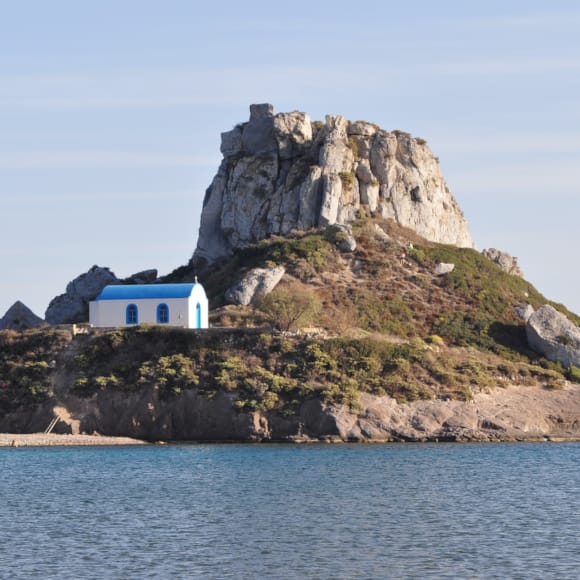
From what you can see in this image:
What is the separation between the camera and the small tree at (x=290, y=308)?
85.3 meters

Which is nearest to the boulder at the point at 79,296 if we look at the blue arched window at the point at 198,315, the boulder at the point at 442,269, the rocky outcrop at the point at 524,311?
the blue arched window at the point at 198,315

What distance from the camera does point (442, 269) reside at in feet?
339

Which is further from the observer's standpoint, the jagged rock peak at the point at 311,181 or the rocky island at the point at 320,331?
the jagged rock peak at the point at 311,181

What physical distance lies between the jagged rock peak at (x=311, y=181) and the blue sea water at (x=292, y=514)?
134 feet

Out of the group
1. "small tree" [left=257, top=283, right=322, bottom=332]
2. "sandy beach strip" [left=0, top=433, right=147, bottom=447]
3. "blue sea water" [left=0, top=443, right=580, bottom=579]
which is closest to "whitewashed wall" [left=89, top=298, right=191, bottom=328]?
"small tree" [left=257, top=283, right=322, bottom=332]

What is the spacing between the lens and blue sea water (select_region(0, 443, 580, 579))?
34.5 meters

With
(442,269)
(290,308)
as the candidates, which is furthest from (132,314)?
(442,269)

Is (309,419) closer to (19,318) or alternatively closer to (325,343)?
(325,343)

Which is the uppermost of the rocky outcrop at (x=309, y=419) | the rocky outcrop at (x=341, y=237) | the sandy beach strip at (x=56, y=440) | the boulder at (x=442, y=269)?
the rocky outcrop at (x=341, y=237)

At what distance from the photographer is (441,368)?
81.6 m

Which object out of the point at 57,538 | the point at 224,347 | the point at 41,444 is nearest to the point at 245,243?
A: the point at 224,347

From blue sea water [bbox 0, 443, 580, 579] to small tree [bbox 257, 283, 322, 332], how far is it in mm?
17533

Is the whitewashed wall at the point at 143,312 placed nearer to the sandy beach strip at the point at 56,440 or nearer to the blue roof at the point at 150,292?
the blue roof at the point at 150,292

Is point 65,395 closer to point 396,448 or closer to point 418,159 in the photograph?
point 396,448
